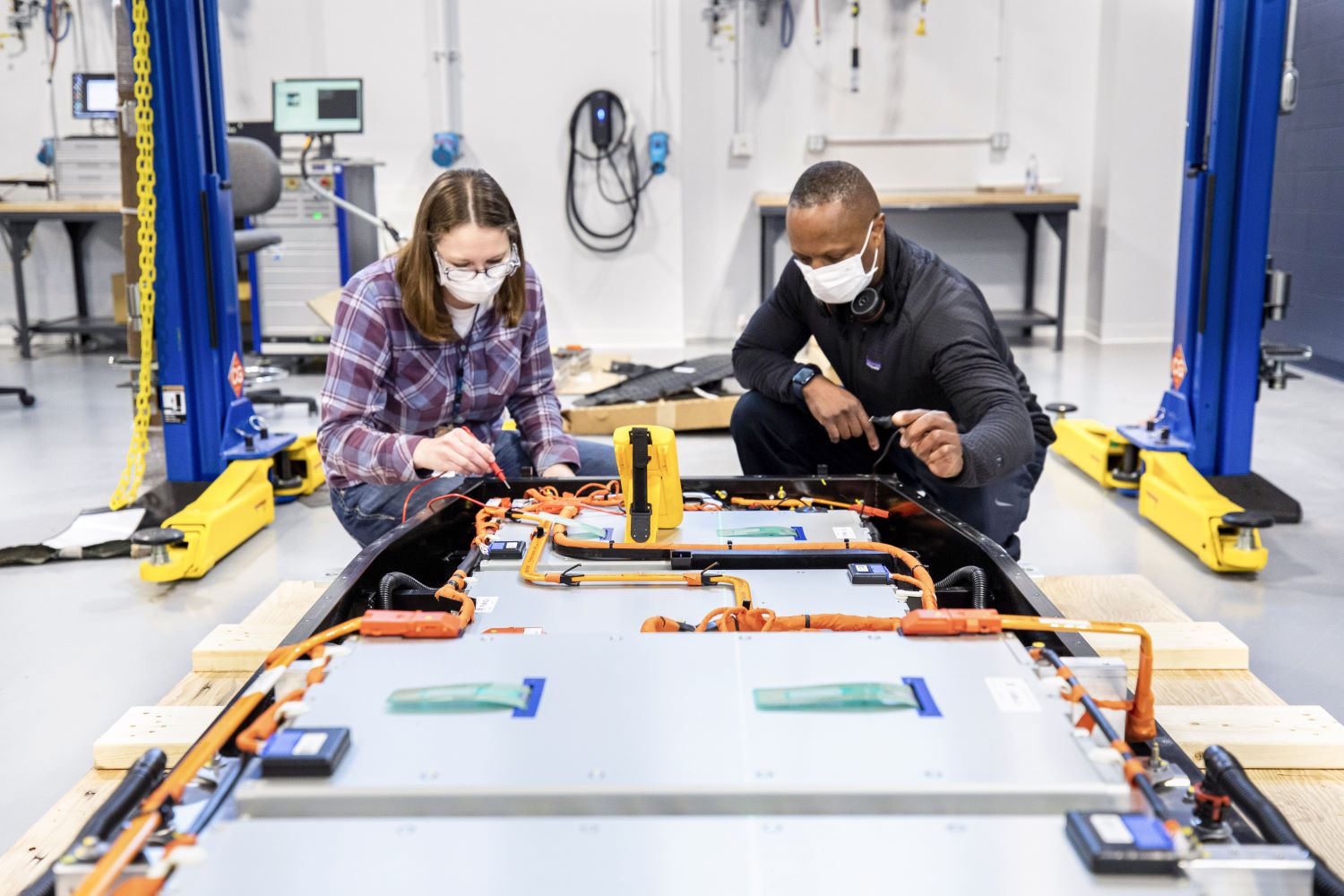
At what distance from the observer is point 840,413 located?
2.47m

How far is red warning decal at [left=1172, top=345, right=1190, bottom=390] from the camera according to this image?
341cm

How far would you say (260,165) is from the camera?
14.9 feet

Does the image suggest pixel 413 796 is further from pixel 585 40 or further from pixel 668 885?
pixel 585 40

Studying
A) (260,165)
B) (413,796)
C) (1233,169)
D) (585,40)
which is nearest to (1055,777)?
(413,796)

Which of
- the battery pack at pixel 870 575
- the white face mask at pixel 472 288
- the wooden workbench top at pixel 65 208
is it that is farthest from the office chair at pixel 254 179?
the battery pack at pixel 870 575

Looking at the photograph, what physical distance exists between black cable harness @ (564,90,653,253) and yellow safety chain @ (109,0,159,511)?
3.31m

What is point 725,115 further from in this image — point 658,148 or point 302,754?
point 302,754

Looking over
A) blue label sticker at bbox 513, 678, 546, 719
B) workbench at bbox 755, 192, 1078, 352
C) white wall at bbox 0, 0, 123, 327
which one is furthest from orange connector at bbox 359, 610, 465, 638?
white wall at bbox 0, 0, 123, 327

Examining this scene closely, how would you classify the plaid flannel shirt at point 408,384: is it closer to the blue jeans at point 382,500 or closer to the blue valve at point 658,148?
the blue jeans at point 382,500

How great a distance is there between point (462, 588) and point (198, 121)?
219cm

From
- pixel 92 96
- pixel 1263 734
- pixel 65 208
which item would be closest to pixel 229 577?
pixel 1263 734

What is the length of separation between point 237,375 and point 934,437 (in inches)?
91.0

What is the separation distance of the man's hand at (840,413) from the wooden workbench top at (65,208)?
4546mm

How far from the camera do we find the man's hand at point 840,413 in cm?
246
